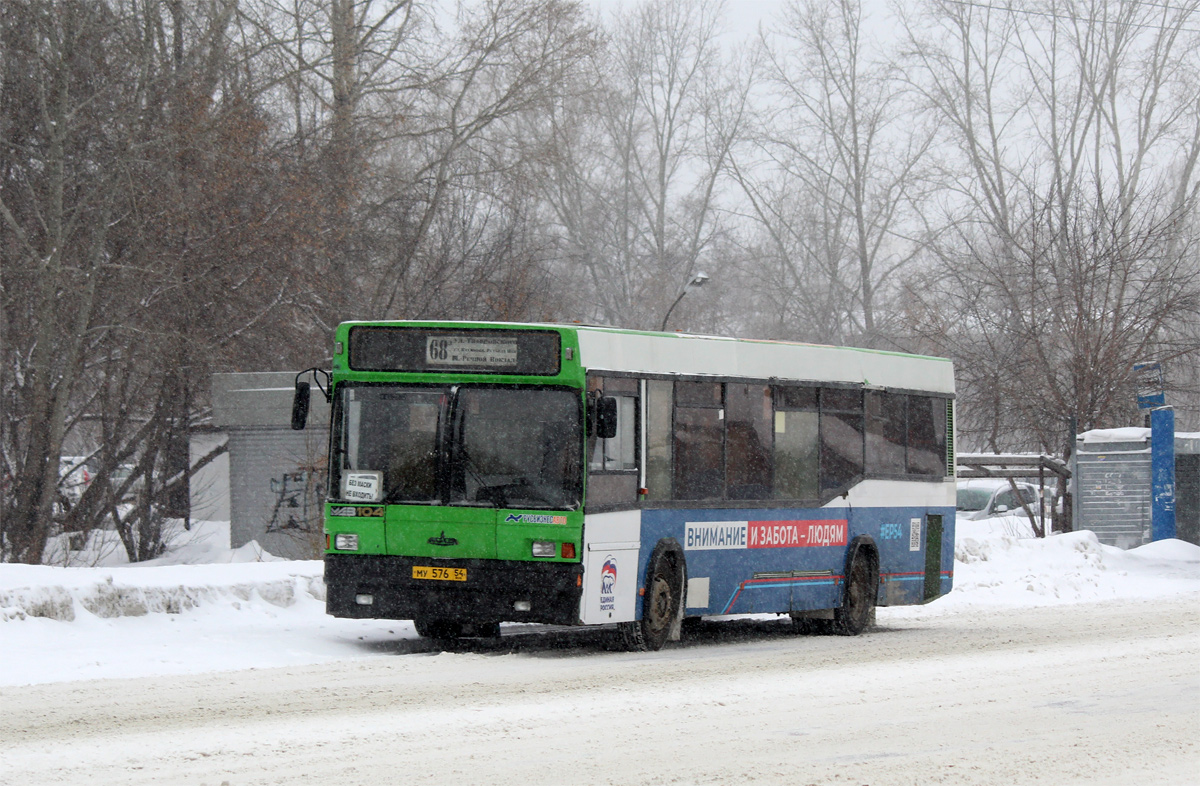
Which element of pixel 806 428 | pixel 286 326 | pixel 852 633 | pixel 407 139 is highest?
pixel 407 139

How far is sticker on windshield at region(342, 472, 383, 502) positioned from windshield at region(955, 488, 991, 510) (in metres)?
32.1

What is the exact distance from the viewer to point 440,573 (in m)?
13.3

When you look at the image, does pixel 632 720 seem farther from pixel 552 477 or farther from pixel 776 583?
pixel 776 583

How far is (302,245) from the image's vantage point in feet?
82.7

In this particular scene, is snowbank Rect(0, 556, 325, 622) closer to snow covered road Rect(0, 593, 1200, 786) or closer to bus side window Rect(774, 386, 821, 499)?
snow covered road Rect(0, 593, 1200, 786)

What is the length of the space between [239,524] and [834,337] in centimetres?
4198

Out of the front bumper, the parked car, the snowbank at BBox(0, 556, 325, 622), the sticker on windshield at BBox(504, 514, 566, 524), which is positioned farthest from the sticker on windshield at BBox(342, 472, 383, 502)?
the parked car

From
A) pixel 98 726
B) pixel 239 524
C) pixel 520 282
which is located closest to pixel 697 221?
pixel 520 282

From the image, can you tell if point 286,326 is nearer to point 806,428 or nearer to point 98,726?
point 806,428

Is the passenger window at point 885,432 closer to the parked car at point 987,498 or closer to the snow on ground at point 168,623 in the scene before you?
the snow on ground at point 168,623

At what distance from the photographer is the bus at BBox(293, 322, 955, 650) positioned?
13188 mm

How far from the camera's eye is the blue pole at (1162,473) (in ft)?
90.2

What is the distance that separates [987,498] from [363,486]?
3232cm

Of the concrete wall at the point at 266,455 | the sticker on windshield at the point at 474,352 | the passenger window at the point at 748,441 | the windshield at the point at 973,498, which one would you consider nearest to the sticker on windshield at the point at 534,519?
the sticker on windshield at the point at 474,352
